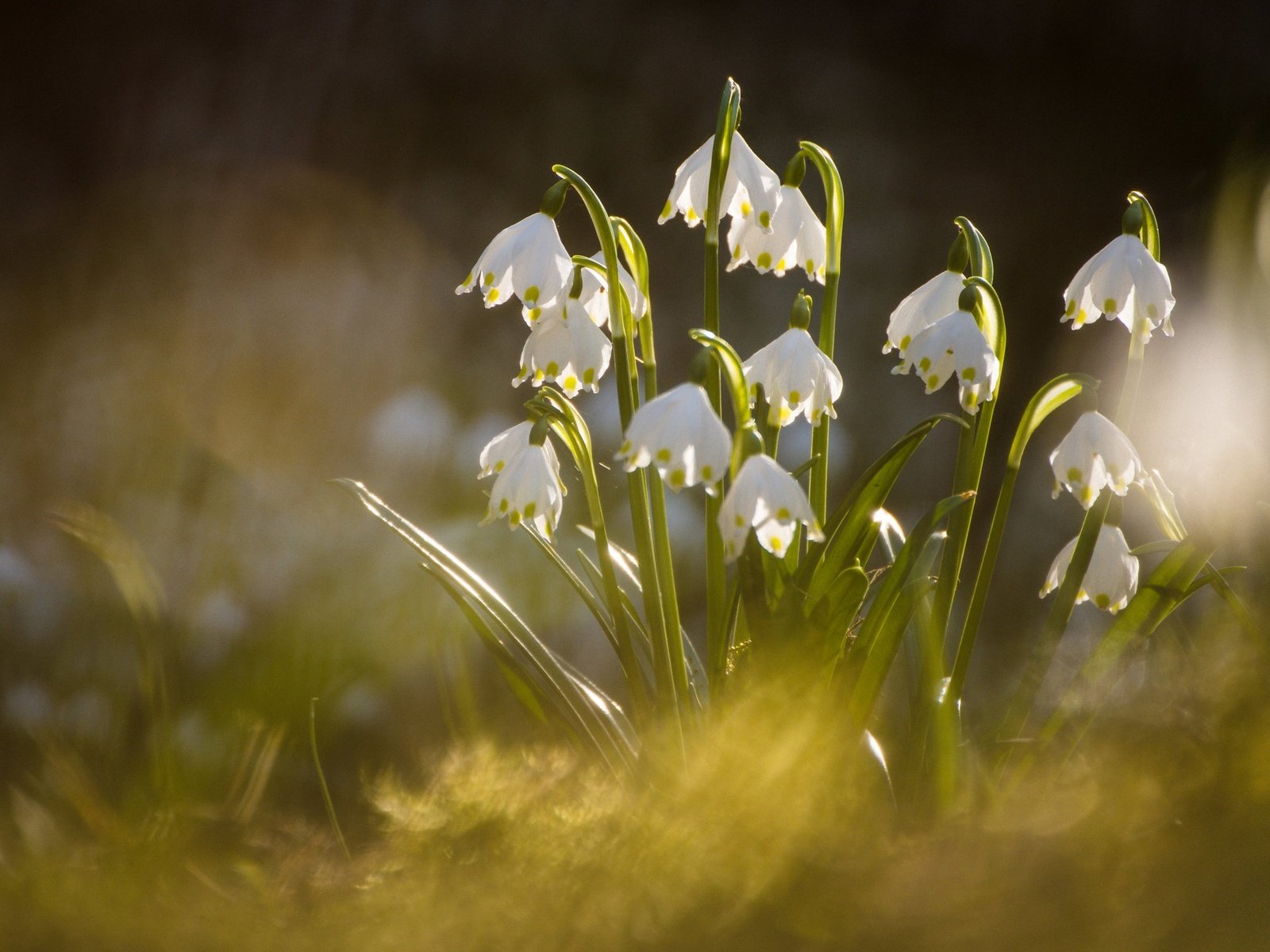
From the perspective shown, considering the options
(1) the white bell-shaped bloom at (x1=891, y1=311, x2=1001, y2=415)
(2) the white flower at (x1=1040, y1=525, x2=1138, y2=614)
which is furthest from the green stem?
(2) the white flower at (x1=1040, y1=525, x2=1138, y2=614)

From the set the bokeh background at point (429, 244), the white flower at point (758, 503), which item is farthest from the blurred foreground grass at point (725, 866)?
the bokeh background at point (429, 244)

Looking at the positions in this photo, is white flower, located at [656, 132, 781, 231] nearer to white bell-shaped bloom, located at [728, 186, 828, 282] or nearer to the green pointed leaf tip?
white bell-shaped bloom, located at [728, 186, 828, 282]

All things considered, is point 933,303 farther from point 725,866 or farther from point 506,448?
point 725,866

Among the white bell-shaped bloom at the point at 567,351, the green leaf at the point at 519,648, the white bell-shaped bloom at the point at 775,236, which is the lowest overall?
the green leaf at the point at 519,648

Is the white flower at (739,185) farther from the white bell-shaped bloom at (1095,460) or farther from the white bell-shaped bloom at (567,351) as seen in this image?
the white bell-shaped bloom at (1095,460)

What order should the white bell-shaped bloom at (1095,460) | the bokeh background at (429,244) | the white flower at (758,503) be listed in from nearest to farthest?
the white flower at (758,503) < the white bell-shaped bloom at (1095,460) < the bokeh background at (429,244)

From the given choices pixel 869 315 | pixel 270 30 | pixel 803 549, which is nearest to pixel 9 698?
pixel 803 549

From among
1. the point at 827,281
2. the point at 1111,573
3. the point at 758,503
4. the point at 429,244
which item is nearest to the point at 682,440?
the point at 758,503
